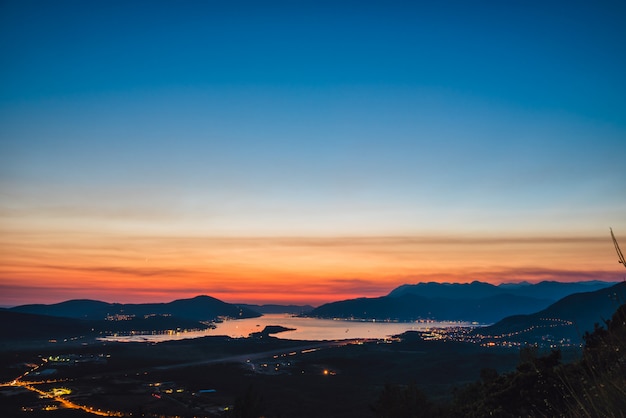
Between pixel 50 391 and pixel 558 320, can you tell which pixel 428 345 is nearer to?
pixel 558 320

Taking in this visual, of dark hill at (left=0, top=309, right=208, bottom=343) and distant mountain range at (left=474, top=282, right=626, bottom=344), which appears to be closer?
distant mountain range at (left=474, top=282, right=626, bottom=344)

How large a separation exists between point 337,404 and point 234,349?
81264 mm

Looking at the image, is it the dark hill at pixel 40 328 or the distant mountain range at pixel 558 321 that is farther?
the dark hill at pixel 40 328

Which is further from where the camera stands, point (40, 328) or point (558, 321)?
point (40, 328)

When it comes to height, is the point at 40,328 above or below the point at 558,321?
below

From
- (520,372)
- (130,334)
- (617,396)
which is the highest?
(617,396)

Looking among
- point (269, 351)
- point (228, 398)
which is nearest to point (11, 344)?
point (269, 351)

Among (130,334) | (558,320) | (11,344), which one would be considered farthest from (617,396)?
(130,334)

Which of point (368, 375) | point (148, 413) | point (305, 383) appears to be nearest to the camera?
point (148, 413)

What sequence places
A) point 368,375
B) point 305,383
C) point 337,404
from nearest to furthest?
point 337,404
point 305,383
point 368,375

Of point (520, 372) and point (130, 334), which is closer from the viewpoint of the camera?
point (520, 372)

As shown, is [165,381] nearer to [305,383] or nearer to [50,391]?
[50,391]

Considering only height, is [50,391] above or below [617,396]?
below

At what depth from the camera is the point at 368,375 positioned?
87500 millimetres
